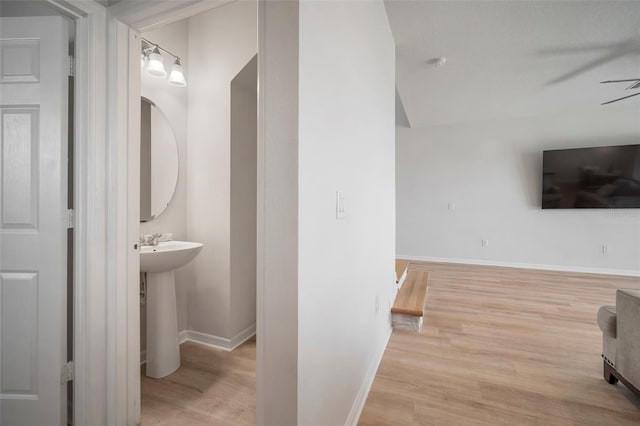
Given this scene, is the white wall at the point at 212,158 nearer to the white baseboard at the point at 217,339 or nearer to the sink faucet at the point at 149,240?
the white baseboard at the point at 217,339

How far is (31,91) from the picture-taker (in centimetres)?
125

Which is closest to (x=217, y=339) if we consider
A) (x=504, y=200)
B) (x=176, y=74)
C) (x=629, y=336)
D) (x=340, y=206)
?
(x=340, y=206)

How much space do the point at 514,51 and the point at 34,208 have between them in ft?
12.6

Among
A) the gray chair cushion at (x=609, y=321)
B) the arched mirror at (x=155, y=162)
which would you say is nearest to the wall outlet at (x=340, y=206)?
the arched mirror at (x=155, y=162)

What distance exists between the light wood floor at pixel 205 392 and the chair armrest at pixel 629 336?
6.94 feet

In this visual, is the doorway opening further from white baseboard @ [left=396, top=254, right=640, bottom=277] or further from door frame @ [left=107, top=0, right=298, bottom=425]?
white baseboard @ [left=396, top=254, right=640, bottom=277]

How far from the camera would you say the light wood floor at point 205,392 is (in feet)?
4.96

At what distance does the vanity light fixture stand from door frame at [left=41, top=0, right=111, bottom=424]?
592 mm

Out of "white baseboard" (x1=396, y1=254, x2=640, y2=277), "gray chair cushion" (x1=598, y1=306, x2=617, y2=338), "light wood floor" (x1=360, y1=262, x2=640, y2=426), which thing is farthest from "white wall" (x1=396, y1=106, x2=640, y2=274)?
"gray chair cushion" (x1=598, y1=306, x2=617, y2=338)

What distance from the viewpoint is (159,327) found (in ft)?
6.08

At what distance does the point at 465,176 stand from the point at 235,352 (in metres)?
5.25

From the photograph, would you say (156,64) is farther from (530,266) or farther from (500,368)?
(530,266)

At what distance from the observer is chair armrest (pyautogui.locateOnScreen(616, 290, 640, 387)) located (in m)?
1.57

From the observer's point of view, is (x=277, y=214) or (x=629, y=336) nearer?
(x=277, y=214)
